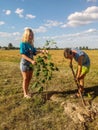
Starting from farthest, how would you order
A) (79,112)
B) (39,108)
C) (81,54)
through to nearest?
1. (81,54)
2. (39,108)
3. (79,112)

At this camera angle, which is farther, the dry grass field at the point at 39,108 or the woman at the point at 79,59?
the woman at the point at 79,59

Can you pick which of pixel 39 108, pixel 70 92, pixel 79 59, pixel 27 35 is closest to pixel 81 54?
pixel 79 59

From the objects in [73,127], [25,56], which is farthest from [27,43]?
[73,127]

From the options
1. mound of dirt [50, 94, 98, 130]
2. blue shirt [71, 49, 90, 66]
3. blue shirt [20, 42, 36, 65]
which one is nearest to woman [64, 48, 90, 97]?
blue shirt [71, 49, 90, 66]

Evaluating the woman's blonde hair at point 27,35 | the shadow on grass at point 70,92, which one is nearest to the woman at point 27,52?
the woman's blonde hair at point 27,35

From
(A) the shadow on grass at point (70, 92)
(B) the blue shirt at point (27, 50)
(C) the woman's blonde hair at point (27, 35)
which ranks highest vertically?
(C) the woman's blonde hair at point (27, 35)

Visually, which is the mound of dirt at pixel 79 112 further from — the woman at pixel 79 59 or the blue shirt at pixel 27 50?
the blue shirt at pixel 27 50

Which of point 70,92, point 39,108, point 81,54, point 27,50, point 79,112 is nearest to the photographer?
point 79,112

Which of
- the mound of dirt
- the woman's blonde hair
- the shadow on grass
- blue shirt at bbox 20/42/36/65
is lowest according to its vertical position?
the mound of dirt

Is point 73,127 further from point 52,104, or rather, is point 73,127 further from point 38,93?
point 38,93

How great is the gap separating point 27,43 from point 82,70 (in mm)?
1615

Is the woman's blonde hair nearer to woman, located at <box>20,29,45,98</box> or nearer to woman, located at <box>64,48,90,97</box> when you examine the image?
woman, located at <box>20,29,45,98</box>

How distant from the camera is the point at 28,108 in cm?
575

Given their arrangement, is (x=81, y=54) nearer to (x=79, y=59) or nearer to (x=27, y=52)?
(x=79, y=59)
